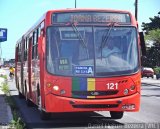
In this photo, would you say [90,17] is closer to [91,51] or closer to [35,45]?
[91,51]

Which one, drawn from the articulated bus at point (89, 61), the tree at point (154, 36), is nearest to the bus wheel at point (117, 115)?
the articulated bus at point (89, 61)

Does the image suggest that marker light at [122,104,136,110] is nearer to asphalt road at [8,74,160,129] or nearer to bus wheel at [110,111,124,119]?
asphalt road at [8,74,160,129]

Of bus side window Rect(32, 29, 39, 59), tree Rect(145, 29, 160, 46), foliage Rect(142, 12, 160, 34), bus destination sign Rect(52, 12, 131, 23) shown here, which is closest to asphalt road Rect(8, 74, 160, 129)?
bus side window Rect(32, 29, 39, 59)

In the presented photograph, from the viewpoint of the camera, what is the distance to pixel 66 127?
1275 cm

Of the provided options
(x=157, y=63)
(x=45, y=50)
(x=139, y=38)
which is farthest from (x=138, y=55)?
(x=157, y=63)

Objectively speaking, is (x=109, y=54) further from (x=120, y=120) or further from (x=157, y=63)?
(x=157, y=63)

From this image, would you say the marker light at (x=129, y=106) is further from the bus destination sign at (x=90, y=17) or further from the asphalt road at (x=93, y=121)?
the bus destination sign at (x=90, y=17)

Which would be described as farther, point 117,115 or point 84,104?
point 117,115

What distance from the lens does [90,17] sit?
1340 cm

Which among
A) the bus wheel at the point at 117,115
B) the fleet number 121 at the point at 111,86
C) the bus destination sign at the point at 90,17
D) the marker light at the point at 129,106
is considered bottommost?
the bus wheel at the point at 117,115

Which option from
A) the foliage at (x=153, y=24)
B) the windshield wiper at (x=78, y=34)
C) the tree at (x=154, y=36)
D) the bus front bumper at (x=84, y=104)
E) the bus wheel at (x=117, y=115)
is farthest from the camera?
the foliage at (x=153, y=24)

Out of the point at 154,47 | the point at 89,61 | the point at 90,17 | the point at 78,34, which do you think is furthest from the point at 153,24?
the point at 89,61

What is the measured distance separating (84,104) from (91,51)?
4.46ft

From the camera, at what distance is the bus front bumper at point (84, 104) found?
12.5 meters
